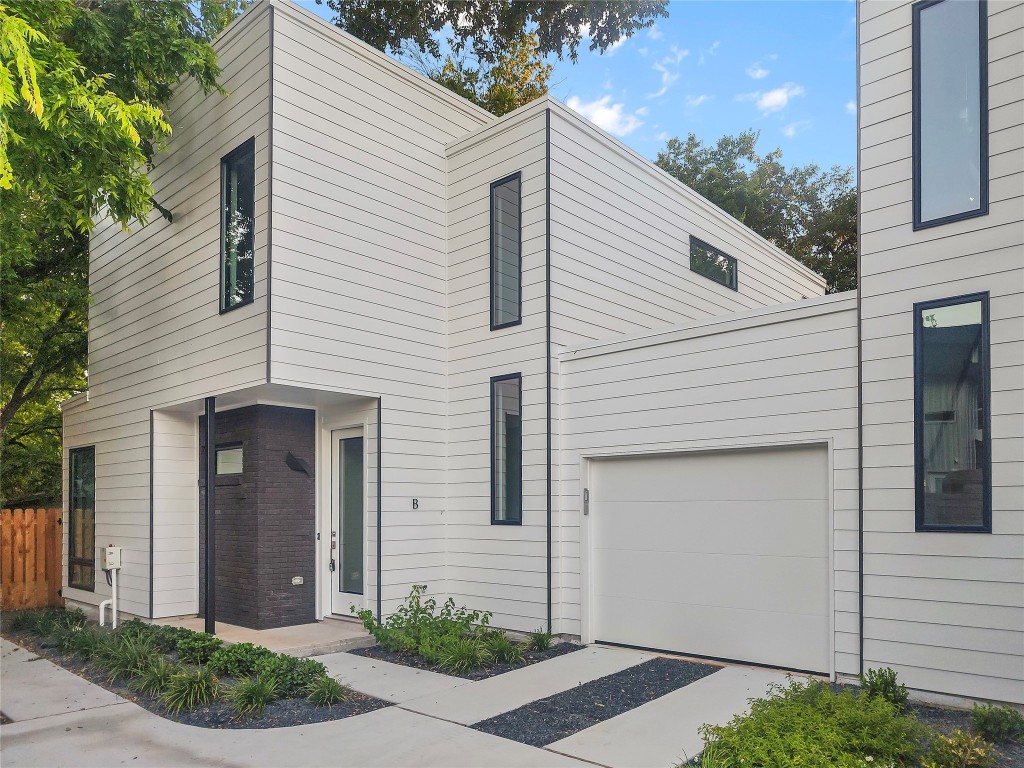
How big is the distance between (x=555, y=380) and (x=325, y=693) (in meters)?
3.90

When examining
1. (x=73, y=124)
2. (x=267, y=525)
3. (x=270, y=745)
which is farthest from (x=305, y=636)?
(x=73, y=124)

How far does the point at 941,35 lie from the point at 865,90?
0.62 metres

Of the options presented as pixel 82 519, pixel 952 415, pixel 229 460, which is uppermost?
pixel 952 415

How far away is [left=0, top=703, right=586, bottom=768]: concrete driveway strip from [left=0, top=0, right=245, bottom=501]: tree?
3699 millimetres

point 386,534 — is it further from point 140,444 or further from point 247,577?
point 140,444

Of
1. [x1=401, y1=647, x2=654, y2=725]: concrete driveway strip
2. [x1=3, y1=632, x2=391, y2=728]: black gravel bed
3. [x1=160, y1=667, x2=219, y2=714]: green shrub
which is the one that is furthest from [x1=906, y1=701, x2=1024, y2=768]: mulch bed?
[x1=160, y1=667, x2=219, y2=714]: green shrub

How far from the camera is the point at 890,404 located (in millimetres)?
5836

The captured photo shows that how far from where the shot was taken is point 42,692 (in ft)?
21.9

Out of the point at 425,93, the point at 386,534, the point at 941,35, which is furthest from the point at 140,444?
the point at 941,35

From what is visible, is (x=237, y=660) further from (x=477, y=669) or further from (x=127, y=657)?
(x=477, y=669)

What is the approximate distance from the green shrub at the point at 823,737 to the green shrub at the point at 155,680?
4476 mm

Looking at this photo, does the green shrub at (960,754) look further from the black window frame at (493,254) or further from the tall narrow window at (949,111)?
the black window frame at (493,254)

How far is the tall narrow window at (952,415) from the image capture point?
5.36m

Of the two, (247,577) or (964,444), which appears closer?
(964,444)
